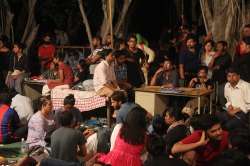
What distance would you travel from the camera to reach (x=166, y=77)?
11.1 m

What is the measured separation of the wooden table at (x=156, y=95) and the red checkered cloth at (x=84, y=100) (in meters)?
0.68

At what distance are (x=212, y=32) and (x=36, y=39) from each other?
226 inches

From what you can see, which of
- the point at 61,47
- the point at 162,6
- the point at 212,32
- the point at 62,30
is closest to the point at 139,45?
the point at 212,32

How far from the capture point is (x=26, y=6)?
16.5m

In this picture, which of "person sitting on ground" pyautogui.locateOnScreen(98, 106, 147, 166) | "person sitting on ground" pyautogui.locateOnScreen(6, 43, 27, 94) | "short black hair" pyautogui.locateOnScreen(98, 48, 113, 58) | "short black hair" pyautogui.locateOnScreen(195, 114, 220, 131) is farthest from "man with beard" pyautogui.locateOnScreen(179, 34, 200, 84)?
"short black hair" pyautogui.locateOnScreen(195, 114, 220, 131)

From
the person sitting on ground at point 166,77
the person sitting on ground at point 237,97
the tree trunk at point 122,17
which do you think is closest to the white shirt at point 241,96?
the person sitting on ground at point 237,97

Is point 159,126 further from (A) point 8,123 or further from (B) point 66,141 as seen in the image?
(A) point 8,123

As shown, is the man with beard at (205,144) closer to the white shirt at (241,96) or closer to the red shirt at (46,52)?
the white shirt at (241,96)

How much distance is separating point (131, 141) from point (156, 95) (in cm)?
381

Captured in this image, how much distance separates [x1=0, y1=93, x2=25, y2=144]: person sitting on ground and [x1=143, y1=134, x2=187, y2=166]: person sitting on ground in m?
3.97

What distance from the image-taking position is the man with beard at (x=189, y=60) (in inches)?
449

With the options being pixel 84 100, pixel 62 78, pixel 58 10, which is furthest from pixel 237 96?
pixel 58 10

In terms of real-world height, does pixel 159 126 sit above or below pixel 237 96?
below

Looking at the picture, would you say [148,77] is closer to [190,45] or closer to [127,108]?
[190,45]
